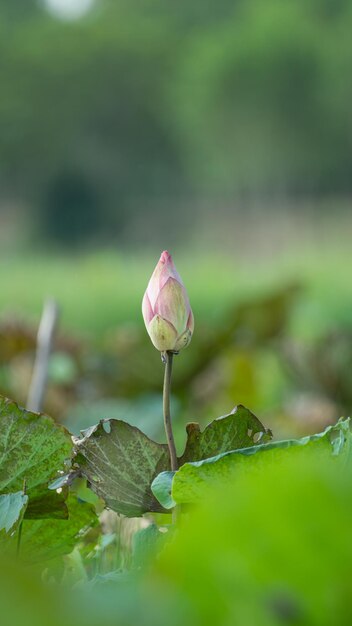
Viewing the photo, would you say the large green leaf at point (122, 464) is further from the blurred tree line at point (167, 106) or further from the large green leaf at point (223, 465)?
the blurred tree line at point (167, 106)

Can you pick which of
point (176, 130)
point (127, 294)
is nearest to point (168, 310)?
point (127, 294)

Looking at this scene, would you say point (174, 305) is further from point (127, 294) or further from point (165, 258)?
point (127, 294)

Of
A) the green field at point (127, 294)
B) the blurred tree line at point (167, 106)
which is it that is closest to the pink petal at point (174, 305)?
the green field at point (127, 294)

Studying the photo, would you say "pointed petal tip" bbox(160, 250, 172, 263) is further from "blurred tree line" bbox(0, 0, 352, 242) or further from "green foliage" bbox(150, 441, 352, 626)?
"blurred tree line" bbox(0, 0, 352, 242)

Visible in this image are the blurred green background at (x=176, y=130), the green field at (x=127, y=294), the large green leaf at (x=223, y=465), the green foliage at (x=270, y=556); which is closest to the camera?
the green foliage at (x=270, y=556)

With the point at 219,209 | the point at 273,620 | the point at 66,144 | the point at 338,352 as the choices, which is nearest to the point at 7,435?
the point at 273,620

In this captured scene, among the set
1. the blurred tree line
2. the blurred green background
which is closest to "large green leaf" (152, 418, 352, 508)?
the blurred green background
